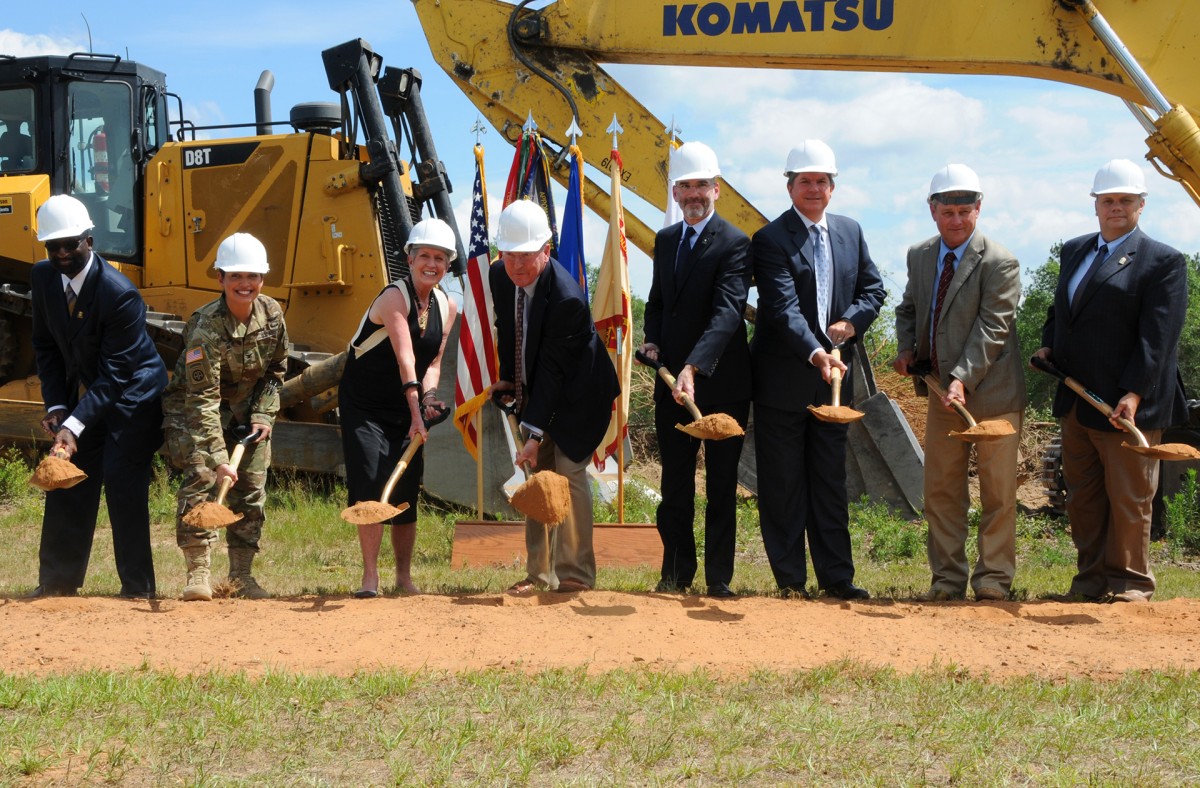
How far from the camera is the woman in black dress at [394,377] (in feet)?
23.0

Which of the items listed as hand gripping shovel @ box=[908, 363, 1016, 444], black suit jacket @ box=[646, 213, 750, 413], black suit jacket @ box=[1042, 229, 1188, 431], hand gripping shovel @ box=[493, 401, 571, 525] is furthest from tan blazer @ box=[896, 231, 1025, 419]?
hand gripping shovel @ box=[493, 401, 571, 525]

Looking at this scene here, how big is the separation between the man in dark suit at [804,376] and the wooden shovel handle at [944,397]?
1.49ft

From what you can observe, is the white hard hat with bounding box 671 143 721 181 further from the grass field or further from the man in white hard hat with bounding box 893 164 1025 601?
the grass field

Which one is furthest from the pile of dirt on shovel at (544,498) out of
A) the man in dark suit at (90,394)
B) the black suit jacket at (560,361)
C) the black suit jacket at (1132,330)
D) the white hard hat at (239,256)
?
the black suit jacket at (1132,330)

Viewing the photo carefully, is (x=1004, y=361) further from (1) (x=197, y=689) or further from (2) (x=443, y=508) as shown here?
(2) (x=443, y=508)

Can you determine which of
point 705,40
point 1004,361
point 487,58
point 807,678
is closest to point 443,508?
point 487,58

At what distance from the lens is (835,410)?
662cm

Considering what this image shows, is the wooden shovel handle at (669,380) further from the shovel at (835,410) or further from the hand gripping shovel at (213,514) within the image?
the hand gripping shovel at (213,514)

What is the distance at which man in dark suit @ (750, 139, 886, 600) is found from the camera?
7059 millimetres

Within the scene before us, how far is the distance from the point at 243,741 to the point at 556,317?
301 cm

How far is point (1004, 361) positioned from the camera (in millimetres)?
7148

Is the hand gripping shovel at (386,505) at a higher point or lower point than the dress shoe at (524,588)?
higher

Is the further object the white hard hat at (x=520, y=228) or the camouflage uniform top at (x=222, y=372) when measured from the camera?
the camouflage uniform top at (x=222, y=372)

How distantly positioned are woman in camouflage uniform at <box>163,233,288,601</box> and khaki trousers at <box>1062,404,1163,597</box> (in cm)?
437
